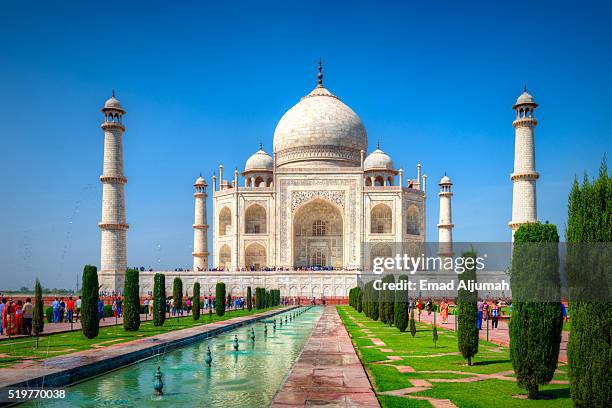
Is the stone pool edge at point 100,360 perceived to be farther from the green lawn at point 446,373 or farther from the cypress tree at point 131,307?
the green lawn at point 446,373

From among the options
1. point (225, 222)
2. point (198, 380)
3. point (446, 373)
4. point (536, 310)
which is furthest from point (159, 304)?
point (225, 222)

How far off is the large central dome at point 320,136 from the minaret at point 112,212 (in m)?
11.1

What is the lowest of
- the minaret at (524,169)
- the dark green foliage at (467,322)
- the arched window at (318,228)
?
the dark green foliage at (467,322)

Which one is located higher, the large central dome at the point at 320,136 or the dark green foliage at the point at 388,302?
the large central dome at the point at 320,136

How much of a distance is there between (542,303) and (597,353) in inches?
40.9

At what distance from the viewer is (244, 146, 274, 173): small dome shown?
34938 millimetres

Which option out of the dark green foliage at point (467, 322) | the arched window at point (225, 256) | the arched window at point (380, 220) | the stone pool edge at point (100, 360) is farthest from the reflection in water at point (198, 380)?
the arched window at point (380, 220)

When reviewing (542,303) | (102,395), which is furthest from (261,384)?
(542,303)

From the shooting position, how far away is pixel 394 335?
1148cm

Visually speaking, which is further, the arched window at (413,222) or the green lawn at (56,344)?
the arched window at (413,222)

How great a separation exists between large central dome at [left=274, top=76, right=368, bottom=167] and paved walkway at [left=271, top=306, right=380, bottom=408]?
26.5 m

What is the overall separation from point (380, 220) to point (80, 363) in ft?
88.5

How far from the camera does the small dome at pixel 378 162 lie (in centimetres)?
3412

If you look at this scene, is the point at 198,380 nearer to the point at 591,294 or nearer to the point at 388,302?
the point at 591,294
